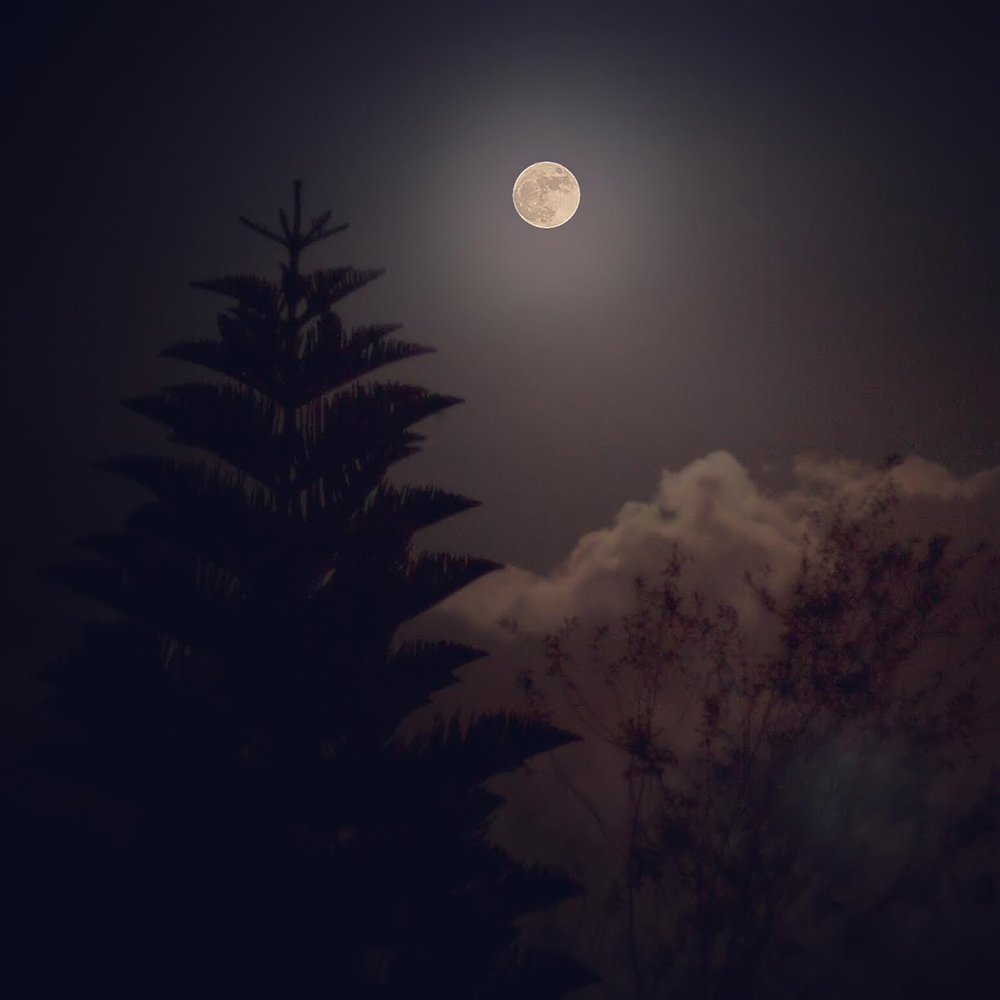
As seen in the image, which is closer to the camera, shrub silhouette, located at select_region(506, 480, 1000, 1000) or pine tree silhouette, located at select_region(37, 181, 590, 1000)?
pine tree silhouette, located at select_region(37, 181, 590, 1000)

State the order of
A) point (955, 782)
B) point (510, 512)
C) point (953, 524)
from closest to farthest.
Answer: point (955, 782), point (953, 524), point (510, 512)

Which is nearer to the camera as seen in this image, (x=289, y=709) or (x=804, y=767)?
(x=289, y=709)

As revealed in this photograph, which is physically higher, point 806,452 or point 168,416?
point 806,452

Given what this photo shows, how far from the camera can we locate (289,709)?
396 centimetres

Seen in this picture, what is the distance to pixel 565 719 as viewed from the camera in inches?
205

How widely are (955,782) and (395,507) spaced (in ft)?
10.7

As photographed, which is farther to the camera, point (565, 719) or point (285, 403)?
point (565, 719)

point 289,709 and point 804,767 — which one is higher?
point 804,767

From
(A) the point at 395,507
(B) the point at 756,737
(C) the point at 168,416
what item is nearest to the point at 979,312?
(B) the point at 756,737

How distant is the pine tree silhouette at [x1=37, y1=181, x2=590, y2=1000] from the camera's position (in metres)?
3.72

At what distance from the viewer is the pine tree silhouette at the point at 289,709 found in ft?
12.2

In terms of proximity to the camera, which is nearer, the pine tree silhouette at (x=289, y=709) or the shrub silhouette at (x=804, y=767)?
the pine tree silhouette at (x=289, y=709)

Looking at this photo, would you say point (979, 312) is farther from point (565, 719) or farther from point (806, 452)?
point (565, 719)

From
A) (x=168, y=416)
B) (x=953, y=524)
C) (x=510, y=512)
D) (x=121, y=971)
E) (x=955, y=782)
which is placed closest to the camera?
(x=121, y=971)
